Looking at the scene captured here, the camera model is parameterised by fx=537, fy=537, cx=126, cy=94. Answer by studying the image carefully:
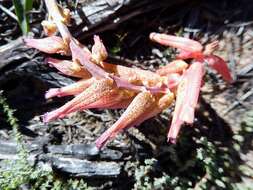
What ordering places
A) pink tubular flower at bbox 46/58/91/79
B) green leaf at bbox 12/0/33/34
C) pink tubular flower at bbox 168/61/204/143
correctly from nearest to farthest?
1. pink tubular flower at bbox 168/61/204/143
2. pink tubular flower at bbox 46/58/91/79
3. green leaf at bbox 12/0/33/34

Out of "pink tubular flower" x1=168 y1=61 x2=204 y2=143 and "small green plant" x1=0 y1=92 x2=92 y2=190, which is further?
"small green plant" x1=0 y1=92 x2=92 y2=190

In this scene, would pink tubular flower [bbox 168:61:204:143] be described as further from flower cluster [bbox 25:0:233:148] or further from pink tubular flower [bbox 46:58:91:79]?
pink tubular flower [bbox 46:58:91:79]

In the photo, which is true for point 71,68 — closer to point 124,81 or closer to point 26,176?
point 124,81

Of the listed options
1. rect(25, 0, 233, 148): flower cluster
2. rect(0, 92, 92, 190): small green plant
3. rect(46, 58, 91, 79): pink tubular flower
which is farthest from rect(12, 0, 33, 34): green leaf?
rect(0, 92, 92, 190): small green plant

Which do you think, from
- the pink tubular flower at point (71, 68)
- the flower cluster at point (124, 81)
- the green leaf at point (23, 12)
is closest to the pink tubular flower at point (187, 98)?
the flower cluster at point (124, 81)

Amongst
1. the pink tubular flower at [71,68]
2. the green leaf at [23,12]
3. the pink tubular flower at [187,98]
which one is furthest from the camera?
the green leaf at [23,12]

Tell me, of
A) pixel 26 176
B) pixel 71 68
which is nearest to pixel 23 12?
pixel 71 68

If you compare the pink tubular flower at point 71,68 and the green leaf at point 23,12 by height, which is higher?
the green leaf at point 23,12

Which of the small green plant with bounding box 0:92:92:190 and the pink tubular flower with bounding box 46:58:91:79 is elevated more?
the pink tubular flower with bounding box 46:58:91:79

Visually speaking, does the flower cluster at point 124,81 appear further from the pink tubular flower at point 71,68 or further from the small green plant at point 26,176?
the small green plant at point 26,176
